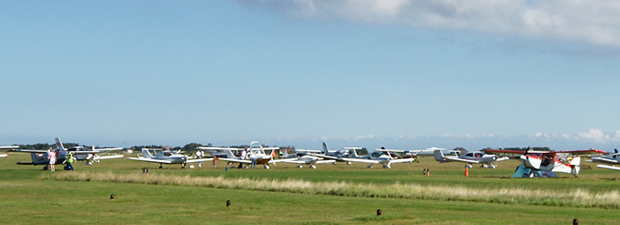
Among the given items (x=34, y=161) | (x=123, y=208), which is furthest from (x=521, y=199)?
(x=34, y=161)

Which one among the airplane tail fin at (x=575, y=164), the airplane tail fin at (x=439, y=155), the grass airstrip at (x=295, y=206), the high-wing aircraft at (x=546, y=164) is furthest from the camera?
the airplane tail fin at (x=439, y=155)

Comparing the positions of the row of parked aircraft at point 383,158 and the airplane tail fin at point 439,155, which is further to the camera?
the airplane tail fin at point 439,155

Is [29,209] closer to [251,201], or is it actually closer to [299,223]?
[251,201]

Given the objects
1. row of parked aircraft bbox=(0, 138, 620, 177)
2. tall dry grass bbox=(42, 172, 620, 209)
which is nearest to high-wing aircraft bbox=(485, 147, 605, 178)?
row of parked aircraft bbox=(0, 138, 620, 177)

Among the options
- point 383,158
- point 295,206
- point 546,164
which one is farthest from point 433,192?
point 383,158

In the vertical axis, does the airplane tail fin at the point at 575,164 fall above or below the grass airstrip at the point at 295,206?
above

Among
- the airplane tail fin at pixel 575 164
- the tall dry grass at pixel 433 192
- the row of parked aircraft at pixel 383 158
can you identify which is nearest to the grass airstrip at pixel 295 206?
the tall dry grass at pixel 433 192

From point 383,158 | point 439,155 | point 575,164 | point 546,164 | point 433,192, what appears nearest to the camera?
point 433,192

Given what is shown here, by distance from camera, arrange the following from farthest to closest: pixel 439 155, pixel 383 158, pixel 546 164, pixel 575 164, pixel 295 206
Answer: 1. pixel 439 155
2. pixel 383 158
3. pixel 575 164
4. pixel 546 164
5. pixel 295 206

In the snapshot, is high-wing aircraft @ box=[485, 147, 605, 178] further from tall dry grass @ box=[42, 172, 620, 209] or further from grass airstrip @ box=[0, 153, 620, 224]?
grass airstrip @ box=[0, 153, 620, 224]

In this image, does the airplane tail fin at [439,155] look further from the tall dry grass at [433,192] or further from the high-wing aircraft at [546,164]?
the tall dry grass at [433,192]

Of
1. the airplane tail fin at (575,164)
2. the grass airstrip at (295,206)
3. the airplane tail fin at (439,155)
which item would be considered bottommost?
the grass airstrip at (295,206)

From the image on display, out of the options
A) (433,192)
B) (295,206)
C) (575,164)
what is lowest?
(295,206)

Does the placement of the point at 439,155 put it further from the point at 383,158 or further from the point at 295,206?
the point at 295,206
